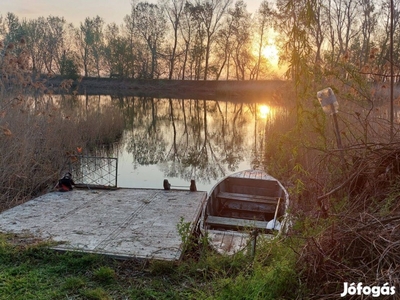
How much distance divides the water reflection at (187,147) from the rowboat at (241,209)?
2.14 m

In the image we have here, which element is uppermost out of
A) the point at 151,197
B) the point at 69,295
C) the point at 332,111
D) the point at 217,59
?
the point at 217,59

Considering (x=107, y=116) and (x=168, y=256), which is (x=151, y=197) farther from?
(x=107, y=116)

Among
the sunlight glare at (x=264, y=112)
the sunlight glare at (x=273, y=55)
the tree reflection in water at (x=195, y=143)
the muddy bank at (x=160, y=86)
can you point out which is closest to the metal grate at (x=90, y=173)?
the tree reflection in water at (x=195, y=143)

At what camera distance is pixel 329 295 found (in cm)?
224

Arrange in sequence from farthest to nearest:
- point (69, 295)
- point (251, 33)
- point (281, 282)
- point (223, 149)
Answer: point (251, 33)
point (223, 149)
point (69, 295)
point (281, 282)

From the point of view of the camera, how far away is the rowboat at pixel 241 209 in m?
4.39

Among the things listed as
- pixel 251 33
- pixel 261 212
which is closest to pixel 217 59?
pixel 251 33

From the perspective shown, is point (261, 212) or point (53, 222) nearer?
point (53, 222)

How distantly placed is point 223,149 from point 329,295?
36.0ft
